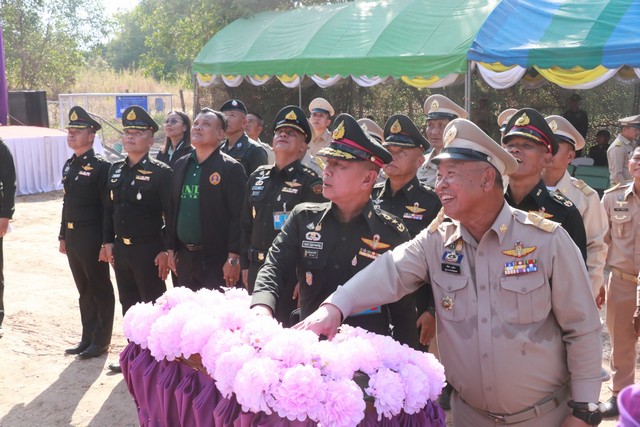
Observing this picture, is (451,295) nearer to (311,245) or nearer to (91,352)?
(311,245)

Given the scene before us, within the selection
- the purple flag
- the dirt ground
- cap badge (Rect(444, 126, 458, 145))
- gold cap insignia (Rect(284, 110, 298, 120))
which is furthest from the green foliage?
cap badge (Rect(444, 126, 458, 145))

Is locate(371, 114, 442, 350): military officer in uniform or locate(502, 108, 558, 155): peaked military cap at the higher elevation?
locate(502, 108, 558, 155): peaked military cap

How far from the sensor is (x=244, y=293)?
8.20 ft

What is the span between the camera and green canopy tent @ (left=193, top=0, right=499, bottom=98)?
12.2 meters

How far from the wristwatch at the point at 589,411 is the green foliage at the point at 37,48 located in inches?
1182

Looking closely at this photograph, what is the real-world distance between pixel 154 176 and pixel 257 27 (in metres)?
13.5

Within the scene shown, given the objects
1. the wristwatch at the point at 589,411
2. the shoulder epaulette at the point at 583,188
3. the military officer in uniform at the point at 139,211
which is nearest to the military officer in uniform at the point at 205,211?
the military officer in uniform at the point at 139,211

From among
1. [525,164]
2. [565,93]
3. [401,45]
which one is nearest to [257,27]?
[401,45]

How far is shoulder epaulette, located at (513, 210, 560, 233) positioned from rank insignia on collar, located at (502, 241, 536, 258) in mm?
84

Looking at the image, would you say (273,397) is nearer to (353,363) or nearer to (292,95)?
(353,363)

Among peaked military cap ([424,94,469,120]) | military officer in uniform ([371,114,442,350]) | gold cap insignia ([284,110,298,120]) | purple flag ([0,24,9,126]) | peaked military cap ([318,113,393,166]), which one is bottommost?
purple flag ([0,24,9,126])

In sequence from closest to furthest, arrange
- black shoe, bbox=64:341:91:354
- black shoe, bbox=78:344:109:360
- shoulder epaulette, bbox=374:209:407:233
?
shoulder epaulette, bbox=374:209:407:233
black shoe, bbox=78:344:109:360
black shoe, bbox=64:341:91:354

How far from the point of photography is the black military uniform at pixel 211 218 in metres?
5.21

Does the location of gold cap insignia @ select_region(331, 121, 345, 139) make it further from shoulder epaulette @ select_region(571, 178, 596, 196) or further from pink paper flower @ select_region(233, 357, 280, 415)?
shoulder epaulette @ select_region(571, 178, 596, 196)
